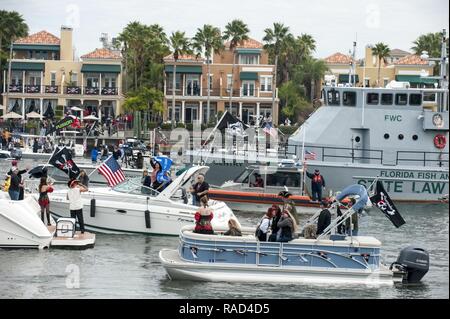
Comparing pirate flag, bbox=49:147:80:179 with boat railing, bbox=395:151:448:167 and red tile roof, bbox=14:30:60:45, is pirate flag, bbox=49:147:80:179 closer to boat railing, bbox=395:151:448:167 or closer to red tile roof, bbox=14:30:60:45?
boat railing, bbox=395:151:448:167

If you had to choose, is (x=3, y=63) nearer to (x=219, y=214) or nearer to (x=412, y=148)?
(x=412, y=148)

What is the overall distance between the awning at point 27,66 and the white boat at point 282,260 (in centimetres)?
7391

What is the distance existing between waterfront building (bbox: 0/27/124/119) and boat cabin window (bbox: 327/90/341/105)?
50.8 metres

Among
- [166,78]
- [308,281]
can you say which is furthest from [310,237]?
[166,78]

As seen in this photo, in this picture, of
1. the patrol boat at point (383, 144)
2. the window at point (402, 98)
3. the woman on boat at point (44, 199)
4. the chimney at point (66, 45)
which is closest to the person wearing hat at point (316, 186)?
the patrol boat at point (383, 144)

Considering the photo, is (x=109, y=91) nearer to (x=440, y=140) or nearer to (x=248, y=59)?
(x=248, y=59)

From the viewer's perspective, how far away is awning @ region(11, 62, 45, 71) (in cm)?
9388

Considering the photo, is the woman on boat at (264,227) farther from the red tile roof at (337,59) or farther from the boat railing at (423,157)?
the red tile roof at (337,59)

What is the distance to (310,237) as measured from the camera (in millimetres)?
22547

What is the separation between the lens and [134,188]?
94.0 feet

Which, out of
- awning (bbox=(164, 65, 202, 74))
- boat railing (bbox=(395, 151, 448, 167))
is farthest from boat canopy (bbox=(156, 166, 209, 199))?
awning (bbox=(164, 65, 202, 74))

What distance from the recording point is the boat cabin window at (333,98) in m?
42.4

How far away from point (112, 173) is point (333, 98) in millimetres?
14107
